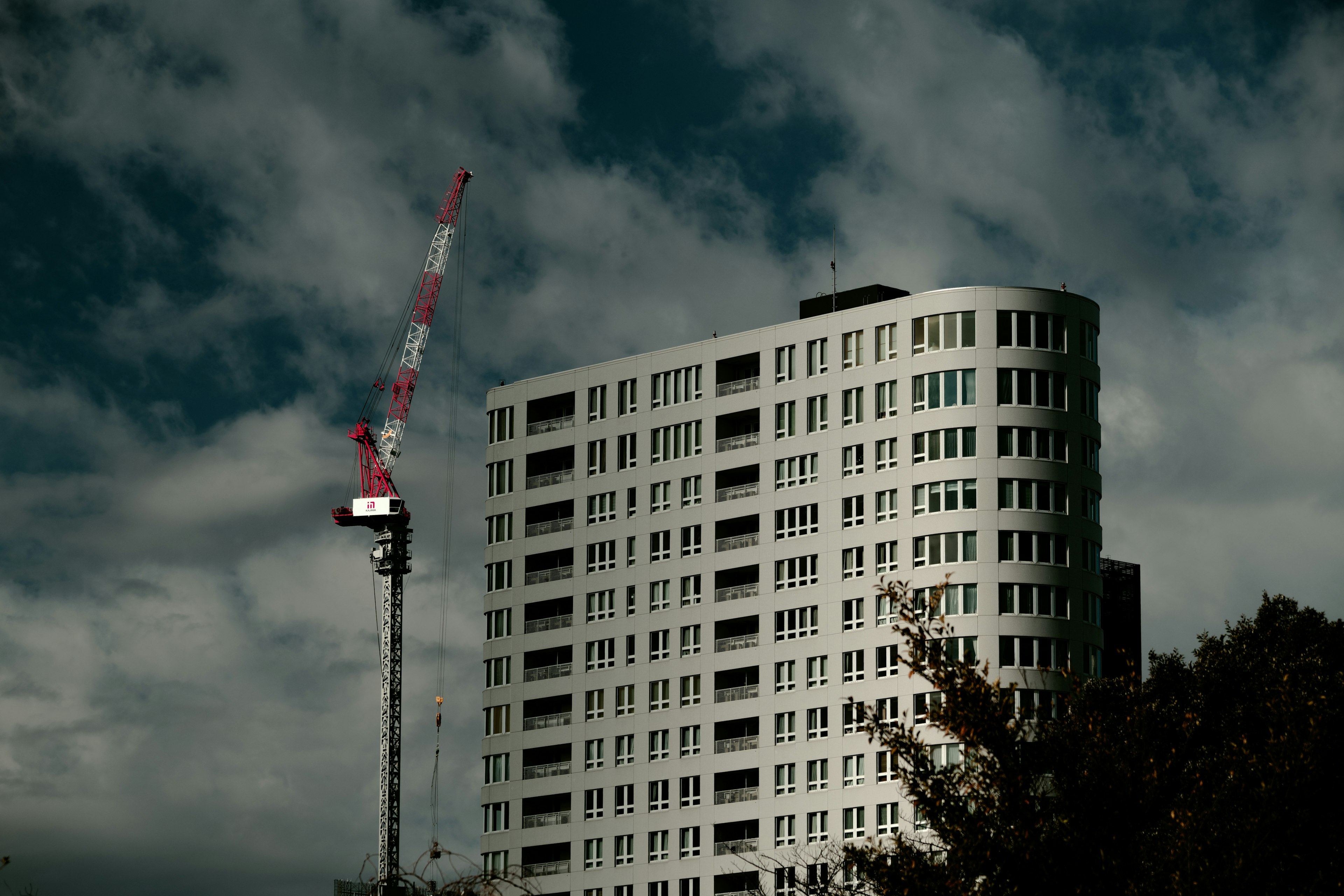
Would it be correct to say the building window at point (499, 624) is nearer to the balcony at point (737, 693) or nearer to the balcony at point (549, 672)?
the balcony at point (549, 672)

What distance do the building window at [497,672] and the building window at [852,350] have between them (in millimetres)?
36424

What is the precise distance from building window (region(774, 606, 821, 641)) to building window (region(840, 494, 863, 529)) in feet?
21.2

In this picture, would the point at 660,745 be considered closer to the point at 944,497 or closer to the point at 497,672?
the point at 497,672

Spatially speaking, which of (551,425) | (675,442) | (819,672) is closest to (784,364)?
(675,442)

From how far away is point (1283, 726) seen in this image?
176 feet

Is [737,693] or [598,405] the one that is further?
[598,405]

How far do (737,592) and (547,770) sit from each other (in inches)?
832

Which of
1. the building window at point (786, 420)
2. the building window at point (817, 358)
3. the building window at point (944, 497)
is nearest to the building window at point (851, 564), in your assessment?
the building window at point (944, 497)

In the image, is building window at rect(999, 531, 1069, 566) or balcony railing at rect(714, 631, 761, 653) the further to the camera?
balcony railing at rect(714, 631, 761, 653)

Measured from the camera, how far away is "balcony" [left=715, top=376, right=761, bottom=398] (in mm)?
144750

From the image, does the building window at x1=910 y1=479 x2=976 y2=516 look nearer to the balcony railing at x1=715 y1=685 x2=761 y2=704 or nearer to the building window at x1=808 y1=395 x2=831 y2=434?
the building window at x1=808 y1=395 x2=831 y2=434

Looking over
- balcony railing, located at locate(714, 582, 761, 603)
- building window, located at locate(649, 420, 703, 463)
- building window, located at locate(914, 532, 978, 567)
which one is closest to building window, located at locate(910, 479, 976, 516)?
building window, located at locate(914, 532, 978, 567)

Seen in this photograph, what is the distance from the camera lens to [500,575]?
15538 centimetres

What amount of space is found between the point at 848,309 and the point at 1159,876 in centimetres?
10238
